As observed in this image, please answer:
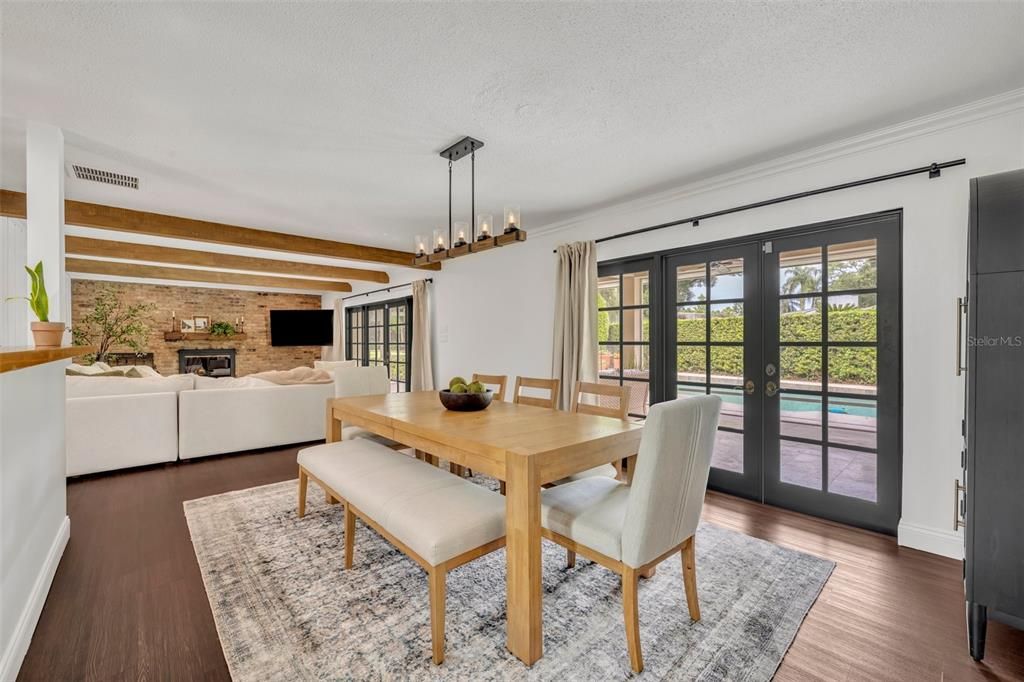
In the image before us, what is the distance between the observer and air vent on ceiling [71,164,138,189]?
3.05 metres

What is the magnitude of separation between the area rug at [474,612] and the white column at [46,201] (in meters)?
1.73

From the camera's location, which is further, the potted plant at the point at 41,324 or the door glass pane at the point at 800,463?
the door glass pane at the point at 800,463

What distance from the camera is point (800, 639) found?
67.8 inches

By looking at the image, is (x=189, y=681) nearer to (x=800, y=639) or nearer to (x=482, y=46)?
(x=800, y=639)

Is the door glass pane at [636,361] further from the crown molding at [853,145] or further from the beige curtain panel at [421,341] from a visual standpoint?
the beige curtain panel at [421,341]

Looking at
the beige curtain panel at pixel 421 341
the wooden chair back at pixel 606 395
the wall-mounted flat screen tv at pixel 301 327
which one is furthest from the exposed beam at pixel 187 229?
the wall-mounted flat screen tv at pixel 301 327

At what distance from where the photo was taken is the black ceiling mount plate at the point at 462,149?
2.65 metres

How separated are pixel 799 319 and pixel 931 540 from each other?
4.62 feet

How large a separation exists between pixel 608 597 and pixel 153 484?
3.75m

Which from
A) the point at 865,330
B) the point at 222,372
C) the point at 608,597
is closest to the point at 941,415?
the point at 865,330

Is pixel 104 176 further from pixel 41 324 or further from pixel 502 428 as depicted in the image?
pixel 502 428

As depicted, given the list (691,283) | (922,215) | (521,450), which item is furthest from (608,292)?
(521,450)

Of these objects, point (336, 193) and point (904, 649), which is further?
point (336, 193)

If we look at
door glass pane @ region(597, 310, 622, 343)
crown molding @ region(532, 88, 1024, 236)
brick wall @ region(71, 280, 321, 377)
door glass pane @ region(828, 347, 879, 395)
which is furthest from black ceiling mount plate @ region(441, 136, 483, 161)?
brick wall @ region(71, 280, 321, 377)
